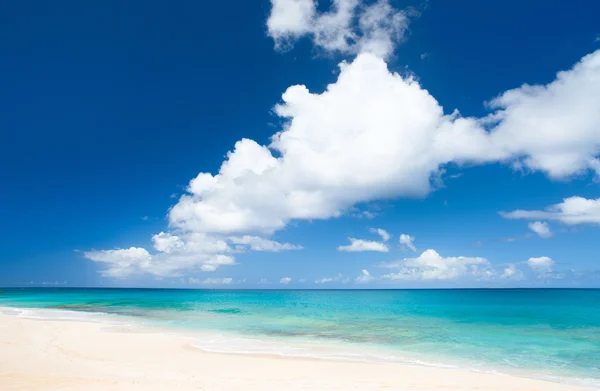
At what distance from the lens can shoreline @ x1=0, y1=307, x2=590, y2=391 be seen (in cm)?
1120

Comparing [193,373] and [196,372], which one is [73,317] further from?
[193,373]

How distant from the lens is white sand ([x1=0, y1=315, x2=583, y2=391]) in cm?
1112

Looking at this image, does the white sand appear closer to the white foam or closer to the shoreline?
Answer: the shoreline

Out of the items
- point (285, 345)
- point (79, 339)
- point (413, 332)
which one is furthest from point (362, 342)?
point (79, 339)

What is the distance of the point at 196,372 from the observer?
12930mm

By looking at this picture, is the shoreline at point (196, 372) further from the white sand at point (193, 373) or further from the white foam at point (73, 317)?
the white foam at point (73, 317)

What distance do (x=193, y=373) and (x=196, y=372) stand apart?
0.19 meters

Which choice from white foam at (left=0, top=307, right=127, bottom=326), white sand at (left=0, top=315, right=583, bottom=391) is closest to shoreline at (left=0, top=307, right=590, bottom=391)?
white sand at (left=0, top=315, right=583, bottom=391)

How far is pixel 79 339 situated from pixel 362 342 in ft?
50.2

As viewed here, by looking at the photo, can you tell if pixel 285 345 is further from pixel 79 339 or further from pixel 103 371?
pixel 79 339

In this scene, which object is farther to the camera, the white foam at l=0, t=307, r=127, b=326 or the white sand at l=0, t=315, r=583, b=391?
the white foam at l=0, t=307, r=127, b=326

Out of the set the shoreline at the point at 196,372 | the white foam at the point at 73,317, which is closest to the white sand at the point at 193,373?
the shoreline at the point at 196,372

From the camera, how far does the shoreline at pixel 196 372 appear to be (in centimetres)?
1120

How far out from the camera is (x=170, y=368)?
13492 millimetres
